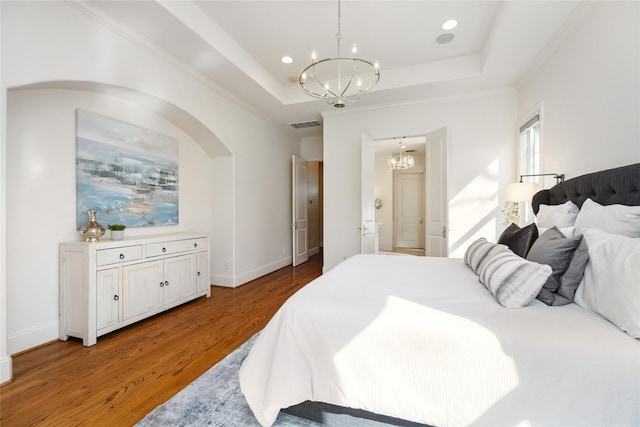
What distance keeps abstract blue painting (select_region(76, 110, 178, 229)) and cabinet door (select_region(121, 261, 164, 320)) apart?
61cm

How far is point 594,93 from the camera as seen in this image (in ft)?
7.18

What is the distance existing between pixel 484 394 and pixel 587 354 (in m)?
0.38

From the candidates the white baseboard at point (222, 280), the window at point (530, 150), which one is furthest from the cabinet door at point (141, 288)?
the window at point (530, 150)

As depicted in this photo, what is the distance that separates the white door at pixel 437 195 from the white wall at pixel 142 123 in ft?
9.34

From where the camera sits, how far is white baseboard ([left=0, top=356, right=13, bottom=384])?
1.88m

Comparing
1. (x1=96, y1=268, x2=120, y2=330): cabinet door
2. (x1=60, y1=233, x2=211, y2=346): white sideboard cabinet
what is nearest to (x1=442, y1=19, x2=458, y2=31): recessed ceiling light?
(x1=60, y1=233, x2=211, y2=346): white sideboard cabinet

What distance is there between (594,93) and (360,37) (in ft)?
7.41

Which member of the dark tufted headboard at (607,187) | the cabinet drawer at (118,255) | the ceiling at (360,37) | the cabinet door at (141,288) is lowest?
the cabinet door at (141,288)

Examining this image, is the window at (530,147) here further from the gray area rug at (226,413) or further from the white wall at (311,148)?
the white wall at (311,148)

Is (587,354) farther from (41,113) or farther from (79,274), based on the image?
(41,113)

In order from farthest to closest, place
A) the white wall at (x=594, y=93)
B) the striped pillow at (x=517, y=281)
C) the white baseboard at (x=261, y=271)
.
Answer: the white baseboard at (x=261, y=271), the white wall at (x=594, y=93), the striped pillow at (x=517, y=281)

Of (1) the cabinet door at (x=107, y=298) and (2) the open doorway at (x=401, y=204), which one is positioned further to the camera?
(2) the open doorway at (x=401, y=204)

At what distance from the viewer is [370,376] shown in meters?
1.21

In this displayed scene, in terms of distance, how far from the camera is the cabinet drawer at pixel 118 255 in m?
2.49
